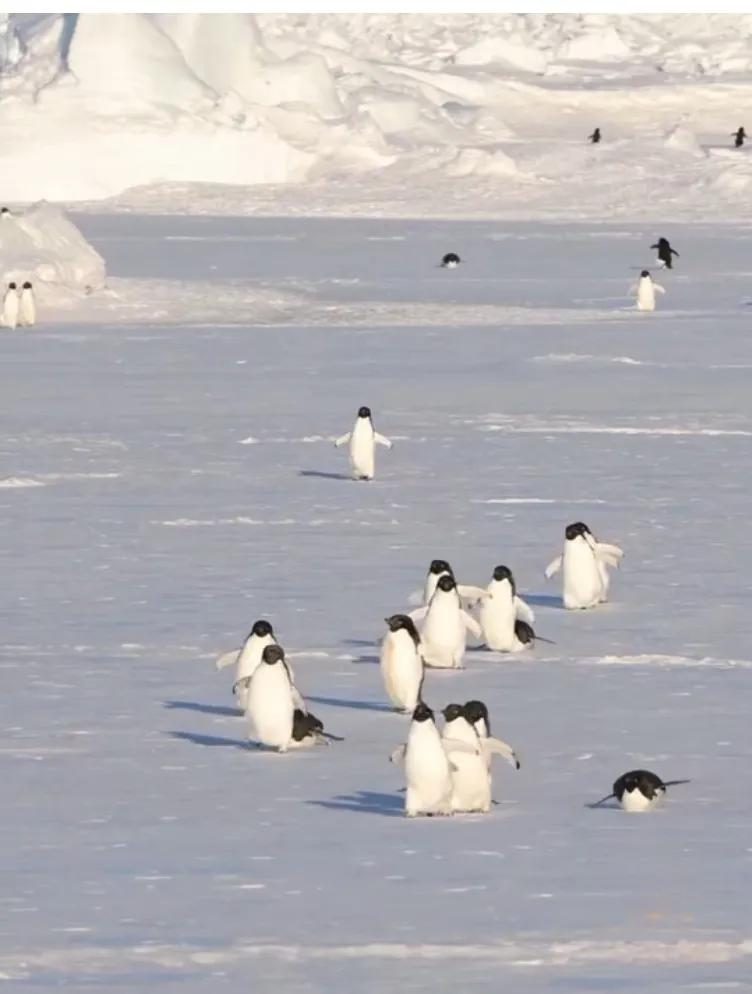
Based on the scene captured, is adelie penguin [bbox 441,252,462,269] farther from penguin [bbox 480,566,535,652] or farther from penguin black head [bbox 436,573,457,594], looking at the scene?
penguin black head [bbox 436,573,457,594]

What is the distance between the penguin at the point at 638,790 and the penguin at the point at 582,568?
3166 mm

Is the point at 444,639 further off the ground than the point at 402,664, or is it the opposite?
the point at 444,639

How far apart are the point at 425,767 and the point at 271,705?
36.0 inches

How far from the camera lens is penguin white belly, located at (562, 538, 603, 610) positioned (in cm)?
965

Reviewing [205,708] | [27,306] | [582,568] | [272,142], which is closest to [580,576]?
[582,568]

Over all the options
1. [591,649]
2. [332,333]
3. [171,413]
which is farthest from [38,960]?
[332,333]

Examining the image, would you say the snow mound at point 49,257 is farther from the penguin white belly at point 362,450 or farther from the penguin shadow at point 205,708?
the penguin shadow at point 205,708

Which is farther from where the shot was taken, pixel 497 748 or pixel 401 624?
pixel 401 624

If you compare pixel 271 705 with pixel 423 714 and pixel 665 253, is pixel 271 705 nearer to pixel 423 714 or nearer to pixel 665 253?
pixel 423 714

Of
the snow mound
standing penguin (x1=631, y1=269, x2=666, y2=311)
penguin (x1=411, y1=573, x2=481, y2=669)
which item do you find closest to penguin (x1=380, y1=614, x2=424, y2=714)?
penguin (x1=411, y1=573, x2=481, y2=669)

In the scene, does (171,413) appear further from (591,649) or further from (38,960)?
(38,960)

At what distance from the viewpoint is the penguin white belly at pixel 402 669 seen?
7676 mm

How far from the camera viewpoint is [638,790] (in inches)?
251

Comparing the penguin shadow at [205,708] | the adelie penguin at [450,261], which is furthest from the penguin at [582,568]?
the adelie penguin at [450,261]
